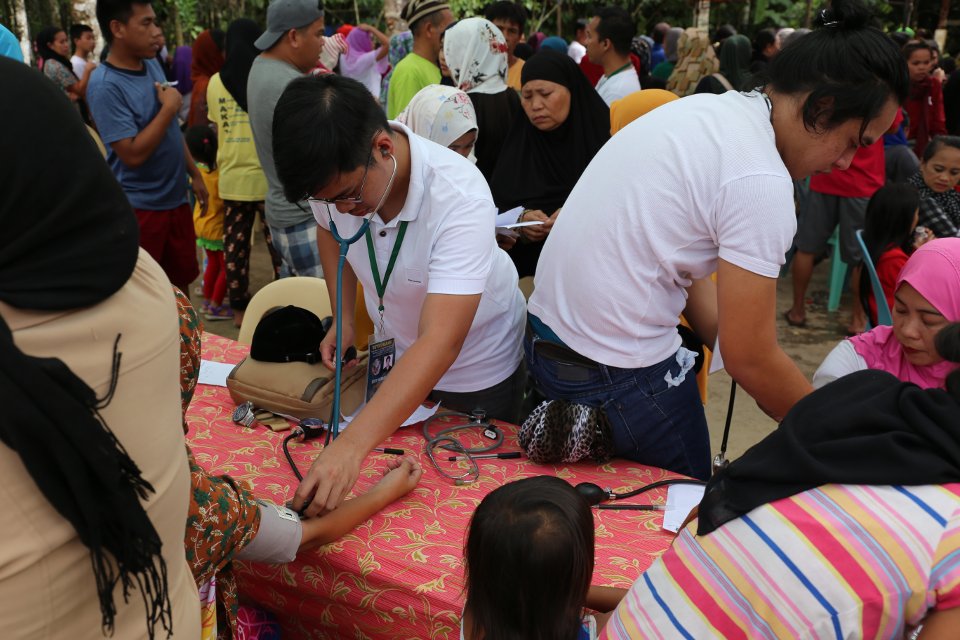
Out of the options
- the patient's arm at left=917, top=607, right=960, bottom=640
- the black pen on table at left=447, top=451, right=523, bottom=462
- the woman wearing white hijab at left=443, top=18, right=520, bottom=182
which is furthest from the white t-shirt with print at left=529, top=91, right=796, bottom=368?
the woman wearing white hijab at left=443, top=18, right=520, bottom=182

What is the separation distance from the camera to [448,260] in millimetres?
1667

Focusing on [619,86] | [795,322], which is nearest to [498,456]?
[619,86]

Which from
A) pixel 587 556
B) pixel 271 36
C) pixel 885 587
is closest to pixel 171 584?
pixel 587 556

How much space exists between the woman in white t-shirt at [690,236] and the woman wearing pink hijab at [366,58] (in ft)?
14.6

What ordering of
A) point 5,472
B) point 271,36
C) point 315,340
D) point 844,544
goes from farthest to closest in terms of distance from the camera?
point 271,36
point 315,340
point 844,544
point 5,472

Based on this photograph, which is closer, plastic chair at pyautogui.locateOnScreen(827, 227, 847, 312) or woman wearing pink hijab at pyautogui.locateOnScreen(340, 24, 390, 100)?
plastic chair at pyautogui.locateOnScreen(827, 227, 847, 312)

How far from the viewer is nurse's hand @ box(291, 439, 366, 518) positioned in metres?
1.50

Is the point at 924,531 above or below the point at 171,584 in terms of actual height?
above

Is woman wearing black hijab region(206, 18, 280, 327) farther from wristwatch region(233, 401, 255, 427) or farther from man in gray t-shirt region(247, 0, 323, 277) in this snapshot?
wristwatch region(233, 401, 255, 427)

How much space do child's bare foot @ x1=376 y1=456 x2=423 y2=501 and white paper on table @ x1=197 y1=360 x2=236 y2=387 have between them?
70 cm

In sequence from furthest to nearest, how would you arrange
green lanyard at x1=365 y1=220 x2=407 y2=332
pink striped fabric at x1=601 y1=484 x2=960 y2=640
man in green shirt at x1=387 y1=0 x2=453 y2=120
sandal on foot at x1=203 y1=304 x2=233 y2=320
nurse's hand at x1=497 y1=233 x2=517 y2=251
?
1. sandal on foot at x1=203 y1=304 x2=233 y2=320
2. man in green shirt at x1=387 y1=0 x2=453 y2=120
3. nurse's hand at x1=497 y1=233 x2=517 y2=251
4. green lanyard at x1=365 y1=220 x2=407 y2=332
5. pink striped fabric at x1=601 y1=484 x2=960 y2=640

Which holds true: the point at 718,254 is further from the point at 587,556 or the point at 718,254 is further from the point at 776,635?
the point at 776,635

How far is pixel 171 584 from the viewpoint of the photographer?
40.3 inches

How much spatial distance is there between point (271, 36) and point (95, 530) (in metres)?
3.09
